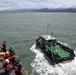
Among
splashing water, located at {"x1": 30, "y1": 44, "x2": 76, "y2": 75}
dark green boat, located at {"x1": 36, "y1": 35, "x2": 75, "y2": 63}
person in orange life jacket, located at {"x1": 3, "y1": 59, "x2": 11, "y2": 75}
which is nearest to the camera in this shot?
person in orange life jacket, located at {"x1": 3, "y1": 59, "x2": 11, "y2": 75}

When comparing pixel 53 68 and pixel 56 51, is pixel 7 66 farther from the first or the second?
pixel 56 51

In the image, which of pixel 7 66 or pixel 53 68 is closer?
pixel 7 66

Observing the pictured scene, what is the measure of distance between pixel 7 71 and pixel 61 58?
26.3ft

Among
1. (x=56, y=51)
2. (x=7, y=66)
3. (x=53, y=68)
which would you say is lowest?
(x=53, y=68)

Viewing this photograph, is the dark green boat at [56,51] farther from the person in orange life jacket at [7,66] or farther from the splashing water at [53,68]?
the person in orange life jacket at [7,66]

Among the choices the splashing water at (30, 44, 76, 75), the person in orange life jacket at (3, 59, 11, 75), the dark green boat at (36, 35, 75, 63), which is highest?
the person in orange life jacket at (3, 59, 11, 75)

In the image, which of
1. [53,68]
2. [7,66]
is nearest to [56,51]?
[53,68]

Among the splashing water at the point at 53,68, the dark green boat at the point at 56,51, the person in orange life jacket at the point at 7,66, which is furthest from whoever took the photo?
the dark green boat at the point at 56,51

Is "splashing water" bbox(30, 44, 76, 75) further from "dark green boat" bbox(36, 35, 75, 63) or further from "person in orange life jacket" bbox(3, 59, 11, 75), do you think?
"person in orange life jacket" bbox(3, 59, 11, 75)

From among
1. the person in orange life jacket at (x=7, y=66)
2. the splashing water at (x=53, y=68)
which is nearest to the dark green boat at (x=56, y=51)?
the splashing water at (x=53, y=68)

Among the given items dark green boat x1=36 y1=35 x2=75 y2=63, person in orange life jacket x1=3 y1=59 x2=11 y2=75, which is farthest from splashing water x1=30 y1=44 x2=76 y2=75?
person in orange life jacket x1=3 y1=59 x2=11 y2=75

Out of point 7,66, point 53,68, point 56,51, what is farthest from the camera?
point 56,51

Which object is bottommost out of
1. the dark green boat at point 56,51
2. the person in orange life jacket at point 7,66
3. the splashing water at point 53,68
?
the splashing water at point 53,68

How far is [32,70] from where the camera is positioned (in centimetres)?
1941
